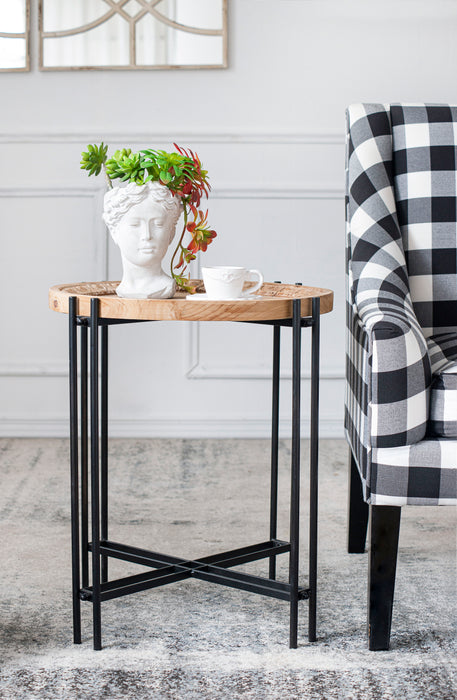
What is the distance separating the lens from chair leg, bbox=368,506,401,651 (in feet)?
4.25

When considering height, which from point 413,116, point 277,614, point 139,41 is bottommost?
point 277,614

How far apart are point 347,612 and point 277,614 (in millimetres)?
125

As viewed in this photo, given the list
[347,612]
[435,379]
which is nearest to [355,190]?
[435,379]

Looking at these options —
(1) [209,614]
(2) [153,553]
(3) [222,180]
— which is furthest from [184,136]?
(1) [209,614]

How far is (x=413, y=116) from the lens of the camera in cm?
170

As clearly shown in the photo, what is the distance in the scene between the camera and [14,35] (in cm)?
282

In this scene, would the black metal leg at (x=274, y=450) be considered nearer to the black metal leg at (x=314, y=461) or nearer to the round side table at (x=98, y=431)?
the round side table at (x=98, y=431)

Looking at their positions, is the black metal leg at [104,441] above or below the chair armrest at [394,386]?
below

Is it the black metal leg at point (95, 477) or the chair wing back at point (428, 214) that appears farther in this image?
the chair wing back at point (428, 214)

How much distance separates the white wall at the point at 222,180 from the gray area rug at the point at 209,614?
26.0 inches

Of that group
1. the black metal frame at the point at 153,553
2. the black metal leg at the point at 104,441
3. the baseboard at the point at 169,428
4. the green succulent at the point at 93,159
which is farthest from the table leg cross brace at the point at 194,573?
the baseboard at the point at 169,428

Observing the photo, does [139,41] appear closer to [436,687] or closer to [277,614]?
[277,614]

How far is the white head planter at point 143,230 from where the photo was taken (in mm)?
1334

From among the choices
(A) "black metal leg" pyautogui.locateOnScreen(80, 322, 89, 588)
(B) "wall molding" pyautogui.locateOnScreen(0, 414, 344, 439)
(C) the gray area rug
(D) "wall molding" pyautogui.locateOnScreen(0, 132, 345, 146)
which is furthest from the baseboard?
(A) "black metal leg" pyautogui.locateOnScreen(80, 322, 89, 588)
